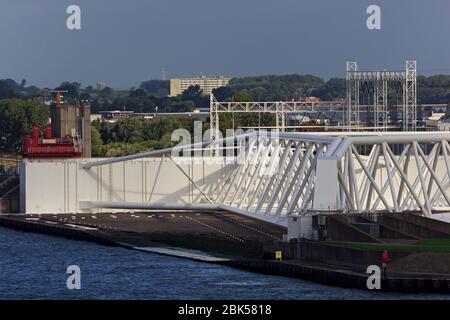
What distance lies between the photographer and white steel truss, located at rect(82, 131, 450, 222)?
71.8 metres

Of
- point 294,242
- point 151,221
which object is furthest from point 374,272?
point 151,221

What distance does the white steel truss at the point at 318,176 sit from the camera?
236 feet

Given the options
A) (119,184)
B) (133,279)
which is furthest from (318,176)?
(119,184)

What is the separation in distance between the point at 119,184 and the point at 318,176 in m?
20.5

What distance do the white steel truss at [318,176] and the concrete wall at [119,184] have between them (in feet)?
1.62

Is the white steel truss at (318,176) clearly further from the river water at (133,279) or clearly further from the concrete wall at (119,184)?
the river water at (133,279)

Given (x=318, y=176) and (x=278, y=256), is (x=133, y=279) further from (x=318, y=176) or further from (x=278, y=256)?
(x=318, y=176)

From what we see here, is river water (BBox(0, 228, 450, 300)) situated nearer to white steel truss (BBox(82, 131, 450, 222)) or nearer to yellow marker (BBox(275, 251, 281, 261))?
yellow marker (BBox(275, 251, 281, 261))

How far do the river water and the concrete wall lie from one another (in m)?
11.5

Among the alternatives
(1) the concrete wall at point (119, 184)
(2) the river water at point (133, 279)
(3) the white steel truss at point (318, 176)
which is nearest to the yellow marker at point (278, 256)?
(2) the river water at point (133, 279)

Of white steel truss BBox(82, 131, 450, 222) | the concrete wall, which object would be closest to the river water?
white steel truss BBox(82, 131, 450, 222)
